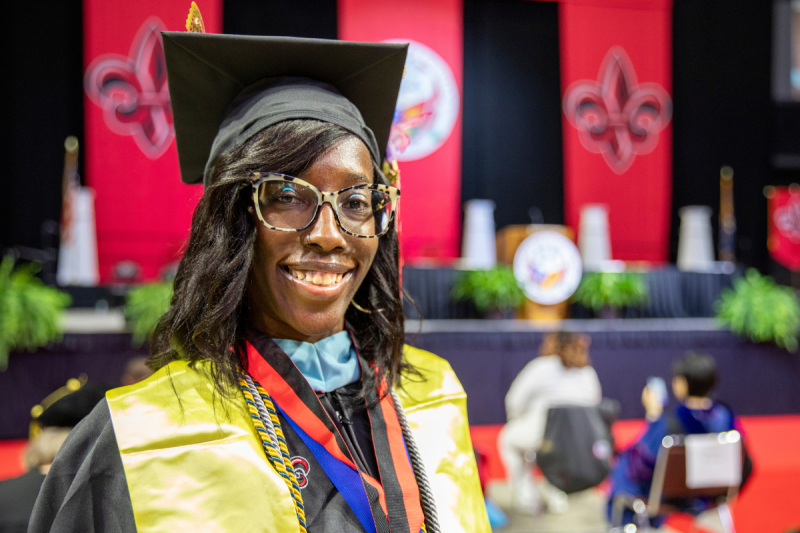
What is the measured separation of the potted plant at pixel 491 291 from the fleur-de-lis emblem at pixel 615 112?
10.1ft

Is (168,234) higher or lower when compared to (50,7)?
lower

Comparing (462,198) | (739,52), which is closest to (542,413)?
(462,198)

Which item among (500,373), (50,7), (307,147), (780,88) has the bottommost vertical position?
(500,373)

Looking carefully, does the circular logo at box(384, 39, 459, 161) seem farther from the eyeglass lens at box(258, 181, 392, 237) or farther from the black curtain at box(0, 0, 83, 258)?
the eyeglass lens at box(258, 181, 392, 237)

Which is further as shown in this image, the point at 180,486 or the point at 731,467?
the point at 731,467

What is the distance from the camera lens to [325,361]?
2.99ft

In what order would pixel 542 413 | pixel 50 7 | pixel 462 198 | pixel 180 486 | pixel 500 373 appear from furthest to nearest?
1. pixel 462 198
2. pixel 50 7
3. pixel 500 373
4. pixel 542 413
5. pixel 180 486

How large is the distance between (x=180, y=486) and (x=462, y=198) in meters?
7.36

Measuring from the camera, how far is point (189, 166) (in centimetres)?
108

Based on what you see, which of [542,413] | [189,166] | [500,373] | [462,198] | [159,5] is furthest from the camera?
[462,198]

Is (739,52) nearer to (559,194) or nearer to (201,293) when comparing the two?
(559,194)

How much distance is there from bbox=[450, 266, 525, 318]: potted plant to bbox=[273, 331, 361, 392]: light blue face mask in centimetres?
426

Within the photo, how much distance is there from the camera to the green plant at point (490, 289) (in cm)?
514

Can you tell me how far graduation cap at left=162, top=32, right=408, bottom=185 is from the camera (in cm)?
87
